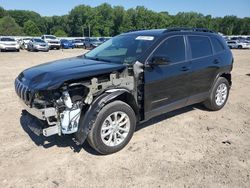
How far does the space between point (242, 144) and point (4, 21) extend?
3521 inches

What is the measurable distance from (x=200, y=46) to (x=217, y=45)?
0.78m

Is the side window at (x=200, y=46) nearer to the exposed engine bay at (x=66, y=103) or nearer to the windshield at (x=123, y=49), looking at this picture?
the windshield at (x=123, y=49)

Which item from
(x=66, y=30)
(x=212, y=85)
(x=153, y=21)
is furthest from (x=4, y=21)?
(x=212, y=85)

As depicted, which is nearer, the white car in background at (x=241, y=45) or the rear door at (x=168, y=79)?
the rear door at (x=168, y=79)

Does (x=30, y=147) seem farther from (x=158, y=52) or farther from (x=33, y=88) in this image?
(x=158, y=52)

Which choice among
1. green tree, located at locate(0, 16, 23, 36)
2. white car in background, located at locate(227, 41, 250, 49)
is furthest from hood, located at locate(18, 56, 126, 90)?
green tree, located at locate(0, 16, 23, 36)

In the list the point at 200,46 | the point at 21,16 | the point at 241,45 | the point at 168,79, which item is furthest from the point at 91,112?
the point at 21,16

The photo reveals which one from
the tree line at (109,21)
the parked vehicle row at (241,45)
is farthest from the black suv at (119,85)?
the tree line at (109,21)

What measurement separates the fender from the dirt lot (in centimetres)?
43

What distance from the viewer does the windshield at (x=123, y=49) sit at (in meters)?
4.76

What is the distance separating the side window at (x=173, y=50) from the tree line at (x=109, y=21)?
320 ft

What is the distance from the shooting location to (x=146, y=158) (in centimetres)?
418

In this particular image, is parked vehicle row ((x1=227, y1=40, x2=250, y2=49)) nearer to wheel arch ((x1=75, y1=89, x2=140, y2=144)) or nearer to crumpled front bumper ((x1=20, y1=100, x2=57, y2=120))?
wheel arch ((x1=75, y1=89, x2=140, y2=144))

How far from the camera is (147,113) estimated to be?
4715 millimetres
